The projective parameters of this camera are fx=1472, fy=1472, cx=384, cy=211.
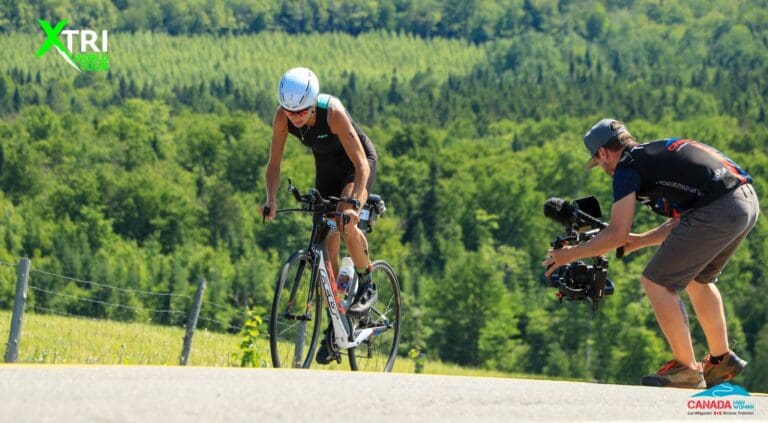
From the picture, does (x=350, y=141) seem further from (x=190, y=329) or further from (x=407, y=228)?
(x=407, y=228)

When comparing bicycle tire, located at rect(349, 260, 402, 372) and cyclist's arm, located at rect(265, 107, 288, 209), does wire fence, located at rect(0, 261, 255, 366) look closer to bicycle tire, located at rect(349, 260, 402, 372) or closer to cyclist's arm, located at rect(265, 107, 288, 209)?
bicycle tire, located at rect(349, 260, 402, 372)

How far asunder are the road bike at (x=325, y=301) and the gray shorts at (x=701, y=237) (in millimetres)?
2255

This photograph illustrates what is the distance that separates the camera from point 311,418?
6625 mm

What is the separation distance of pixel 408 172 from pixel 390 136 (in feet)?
67.2

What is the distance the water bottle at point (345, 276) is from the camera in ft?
35.4

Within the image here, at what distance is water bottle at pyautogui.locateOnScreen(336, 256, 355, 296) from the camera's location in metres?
10.8

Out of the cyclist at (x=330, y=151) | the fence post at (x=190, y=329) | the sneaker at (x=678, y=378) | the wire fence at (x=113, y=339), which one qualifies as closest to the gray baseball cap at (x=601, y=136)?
the sneaker at (x=678, y=378)

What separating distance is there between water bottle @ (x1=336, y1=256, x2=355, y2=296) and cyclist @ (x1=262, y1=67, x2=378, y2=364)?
70 mm

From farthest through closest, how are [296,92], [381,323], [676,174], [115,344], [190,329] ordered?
1. [115,344]
2. [190,329]
3. [381,323]
4. [296,92]
5. [676,174]

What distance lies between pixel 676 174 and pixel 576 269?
0.96 meters

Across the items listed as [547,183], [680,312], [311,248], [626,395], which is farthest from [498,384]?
[547,183]

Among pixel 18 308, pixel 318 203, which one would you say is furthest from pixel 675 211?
pixel 18 308

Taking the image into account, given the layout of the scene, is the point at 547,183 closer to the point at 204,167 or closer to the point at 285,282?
the point at 204,167

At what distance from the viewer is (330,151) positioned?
10.5m
